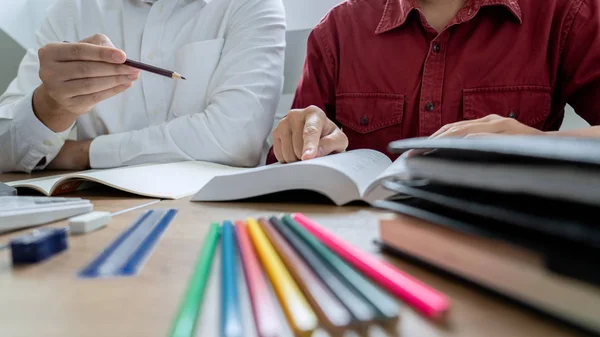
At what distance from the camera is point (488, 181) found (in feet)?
0.62

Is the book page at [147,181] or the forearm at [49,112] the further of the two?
the forearm at [49,112]

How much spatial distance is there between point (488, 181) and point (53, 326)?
0.68 feet

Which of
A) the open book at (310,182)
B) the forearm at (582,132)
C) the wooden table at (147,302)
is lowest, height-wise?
the wooden table at (147,302)

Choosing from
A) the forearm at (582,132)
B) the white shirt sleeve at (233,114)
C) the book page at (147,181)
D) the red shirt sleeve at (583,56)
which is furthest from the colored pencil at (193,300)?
the red shirt sleeve at (583,56)

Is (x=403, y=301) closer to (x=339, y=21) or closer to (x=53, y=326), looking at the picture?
(x=53, y=326)

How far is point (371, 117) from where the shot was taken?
2.80 ft

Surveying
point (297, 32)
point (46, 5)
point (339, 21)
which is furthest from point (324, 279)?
point (46, 5)

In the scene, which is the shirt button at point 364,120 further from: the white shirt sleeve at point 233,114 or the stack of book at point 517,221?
the stack of book at point 517,221

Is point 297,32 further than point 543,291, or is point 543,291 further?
point 297,32

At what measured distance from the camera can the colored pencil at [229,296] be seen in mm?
154

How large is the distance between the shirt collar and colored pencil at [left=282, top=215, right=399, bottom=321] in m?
0.67

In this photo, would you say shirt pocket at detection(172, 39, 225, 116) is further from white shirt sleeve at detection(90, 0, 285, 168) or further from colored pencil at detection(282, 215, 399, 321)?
colored pencil at detection(282, 215, 399, 321)

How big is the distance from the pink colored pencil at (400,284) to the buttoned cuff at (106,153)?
70 cm

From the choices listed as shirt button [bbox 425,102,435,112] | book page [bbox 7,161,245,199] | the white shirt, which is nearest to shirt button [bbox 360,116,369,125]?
shirt button [bbox 425,102,435,112]
